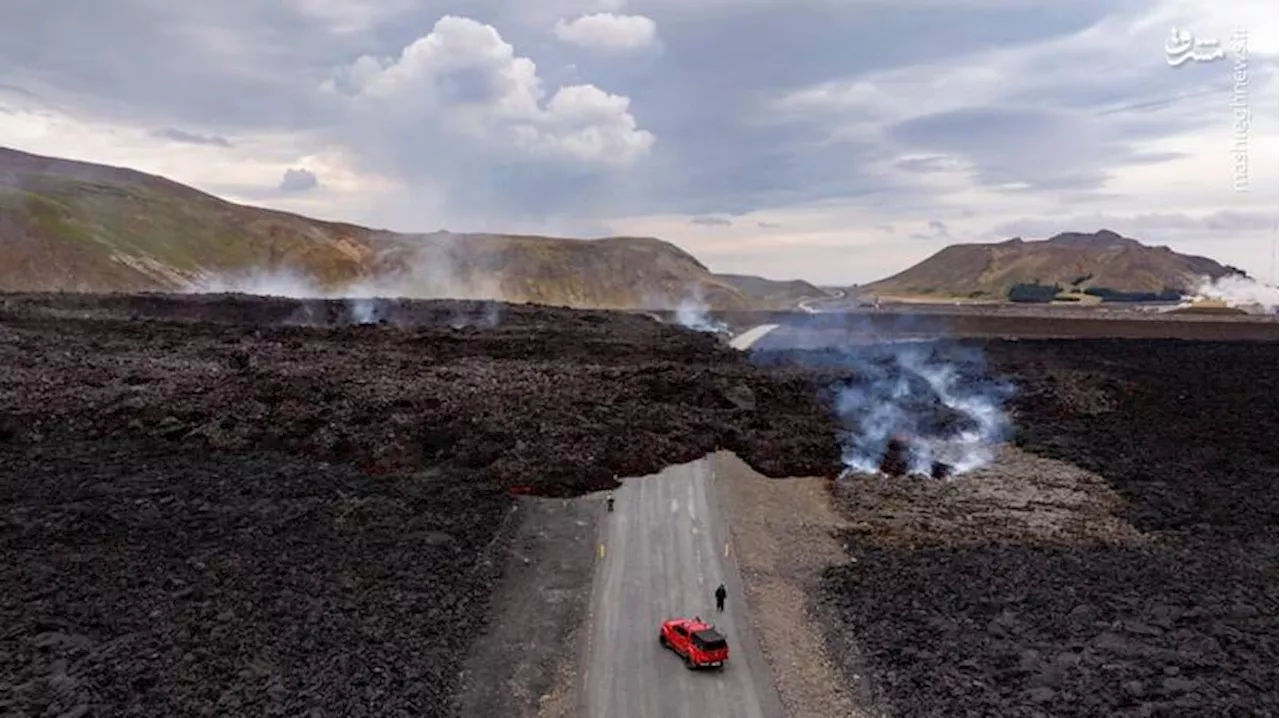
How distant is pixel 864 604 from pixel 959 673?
4.47 metres

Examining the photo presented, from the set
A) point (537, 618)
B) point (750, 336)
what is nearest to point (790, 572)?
point (537, 618)

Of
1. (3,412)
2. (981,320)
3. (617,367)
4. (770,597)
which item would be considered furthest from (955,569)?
(981,320)

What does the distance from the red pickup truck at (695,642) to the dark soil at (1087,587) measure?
347 cm

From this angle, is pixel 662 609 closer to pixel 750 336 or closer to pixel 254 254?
pixel 750 336

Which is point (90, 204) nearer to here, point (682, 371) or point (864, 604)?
point (682, 371)

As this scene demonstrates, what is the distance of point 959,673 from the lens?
72.3 ft

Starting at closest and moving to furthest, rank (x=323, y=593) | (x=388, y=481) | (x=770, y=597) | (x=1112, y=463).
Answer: (x=323, y=593)
(x=770, y=597)
(x=388, y=481)
(x=1112, y=463)

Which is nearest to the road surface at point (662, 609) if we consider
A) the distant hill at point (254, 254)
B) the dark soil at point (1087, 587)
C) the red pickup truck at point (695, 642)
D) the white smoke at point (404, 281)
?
the red pickup truck at point (695, 642)

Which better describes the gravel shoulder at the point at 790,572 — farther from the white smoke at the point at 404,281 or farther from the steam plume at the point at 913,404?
the white smoke at the point at 404,281

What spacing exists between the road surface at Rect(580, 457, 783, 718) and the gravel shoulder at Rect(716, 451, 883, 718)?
0.52 m

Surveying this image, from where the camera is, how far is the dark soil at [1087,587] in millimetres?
21234

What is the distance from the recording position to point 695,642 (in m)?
21.6

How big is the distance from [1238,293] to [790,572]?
163910mm

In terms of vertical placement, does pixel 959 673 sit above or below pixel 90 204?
below
